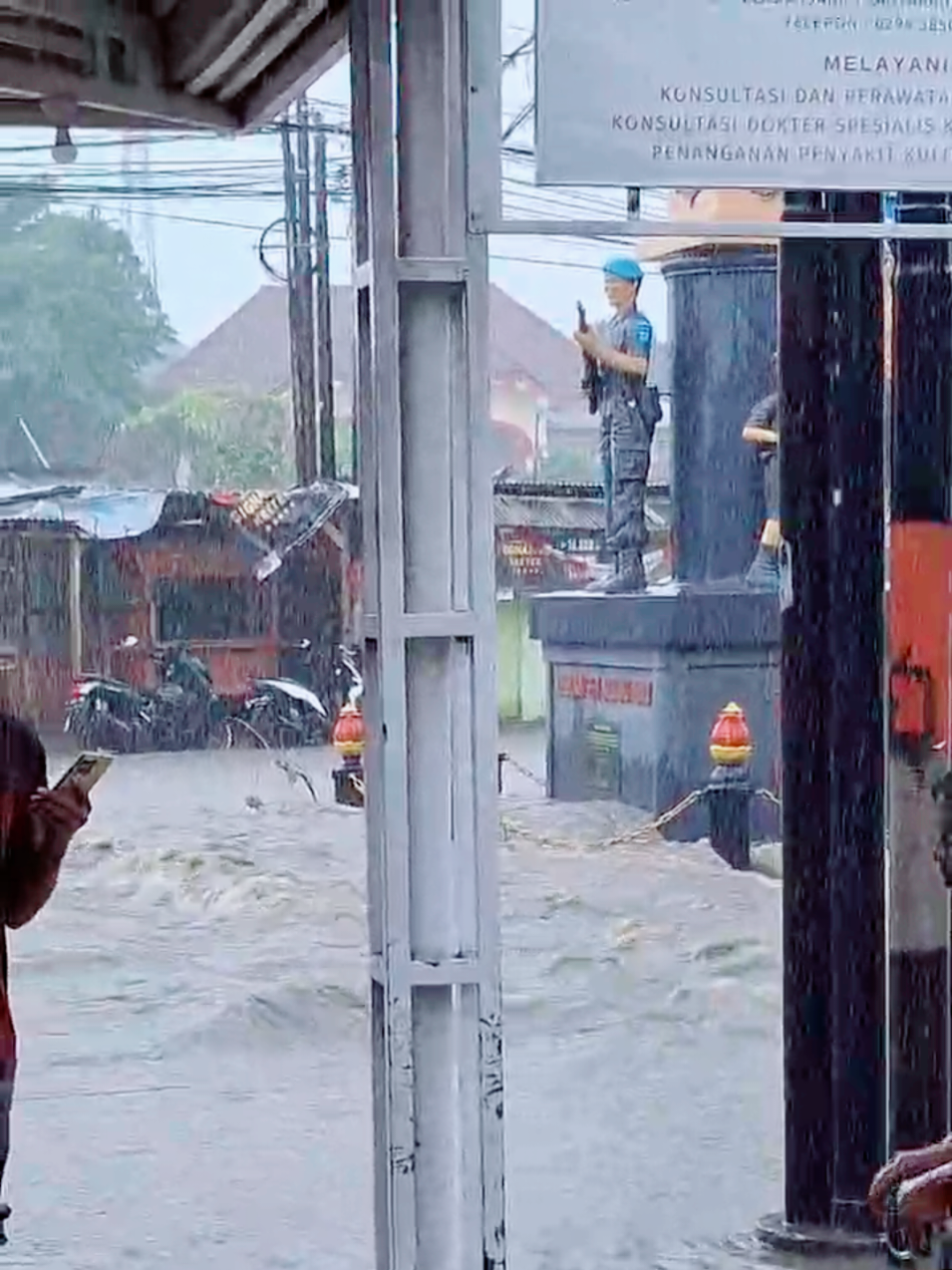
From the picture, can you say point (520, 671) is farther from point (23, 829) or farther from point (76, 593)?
point (23, 829)

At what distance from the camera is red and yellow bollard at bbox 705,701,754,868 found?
5.43 meters

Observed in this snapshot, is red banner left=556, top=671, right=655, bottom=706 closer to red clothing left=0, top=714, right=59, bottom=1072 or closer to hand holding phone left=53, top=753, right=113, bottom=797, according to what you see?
hand holding phone left=53, top=753, right=113, bottom=797

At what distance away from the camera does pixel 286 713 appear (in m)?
4.84

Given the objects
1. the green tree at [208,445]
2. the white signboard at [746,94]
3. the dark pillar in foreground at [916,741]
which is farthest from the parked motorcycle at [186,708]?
the white signboard at [746,94]

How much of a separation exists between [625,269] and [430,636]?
2.05 metres

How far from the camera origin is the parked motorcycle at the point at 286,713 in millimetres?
4754

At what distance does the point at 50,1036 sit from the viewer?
18.1 ft

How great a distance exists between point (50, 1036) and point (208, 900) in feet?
1.89

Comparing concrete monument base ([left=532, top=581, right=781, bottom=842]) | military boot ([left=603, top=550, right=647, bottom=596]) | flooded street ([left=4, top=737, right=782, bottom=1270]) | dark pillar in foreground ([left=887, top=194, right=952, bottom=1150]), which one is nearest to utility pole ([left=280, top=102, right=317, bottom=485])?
flooded street ([left=4, top=737, right=782, bottom=1270])

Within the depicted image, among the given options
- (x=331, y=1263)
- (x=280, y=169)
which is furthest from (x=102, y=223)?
(x=331, y=1263)

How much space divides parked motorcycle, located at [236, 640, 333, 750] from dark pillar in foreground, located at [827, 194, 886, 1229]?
4.14 ft

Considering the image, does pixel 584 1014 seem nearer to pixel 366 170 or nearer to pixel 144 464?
pixel 144 464

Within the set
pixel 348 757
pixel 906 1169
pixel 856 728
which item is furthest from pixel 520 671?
pixel 906 1169

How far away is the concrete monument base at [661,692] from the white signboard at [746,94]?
6.86 ft
